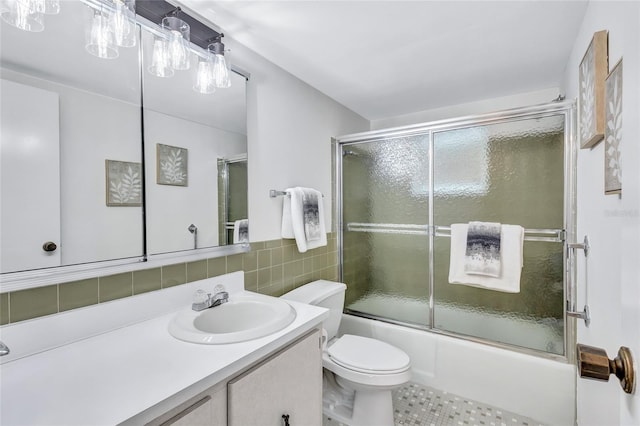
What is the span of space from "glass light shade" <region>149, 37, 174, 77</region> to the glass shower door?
152cm

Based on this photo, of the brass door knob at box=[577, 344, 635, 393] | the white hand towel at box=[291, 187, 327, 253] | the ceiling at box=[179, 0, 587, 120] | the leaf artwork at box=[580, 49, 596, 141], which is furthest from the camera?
the white hand towel at box=[291, 187, 327, 253]

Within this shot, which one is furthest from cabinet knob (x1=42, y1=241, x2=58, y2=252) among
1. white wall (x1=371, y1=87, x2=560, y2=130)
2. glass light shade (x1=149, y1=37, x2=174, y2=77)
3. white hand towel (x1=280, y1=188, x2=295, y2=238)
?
white wall (x1=371, y1=87, x2=560, y2=130)

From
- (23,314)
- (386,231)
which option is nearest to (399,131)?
(386,231)

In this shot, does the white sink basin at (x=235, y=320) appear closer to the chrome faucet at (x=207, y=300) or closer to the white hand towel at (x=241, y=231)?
the chrome faucet at (x=207, y=300)

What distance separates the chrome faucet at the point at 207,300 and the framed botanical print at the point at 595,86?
160 centimetres

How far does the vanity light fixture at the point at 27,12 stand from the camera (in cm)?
89

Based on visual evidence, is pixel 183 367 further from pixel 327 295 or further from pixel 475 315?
pixel 475 315

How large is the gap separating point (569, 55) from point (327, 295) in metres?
2.04

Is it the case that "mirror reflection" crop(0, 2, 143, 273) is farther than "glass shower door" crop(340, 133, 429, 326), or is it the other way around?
"glass shower door" crop(340, 133, 429, 326)

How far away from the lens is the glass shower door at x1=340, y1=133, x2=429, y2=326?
219 centimetres

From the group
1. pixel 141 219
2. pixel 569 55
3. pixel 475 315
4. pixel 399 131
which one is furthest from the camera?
pixel 399 131


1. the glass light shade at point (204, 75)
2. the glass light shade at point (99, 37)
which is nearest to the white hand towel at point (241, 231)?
the glass light shade at point (204, 75)

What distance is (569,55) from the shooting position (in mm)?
1711

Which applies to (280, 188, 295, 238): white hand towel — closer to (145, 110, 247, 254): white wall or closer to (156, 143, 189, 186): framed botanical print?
(145, 110, 247, 254): white wall
